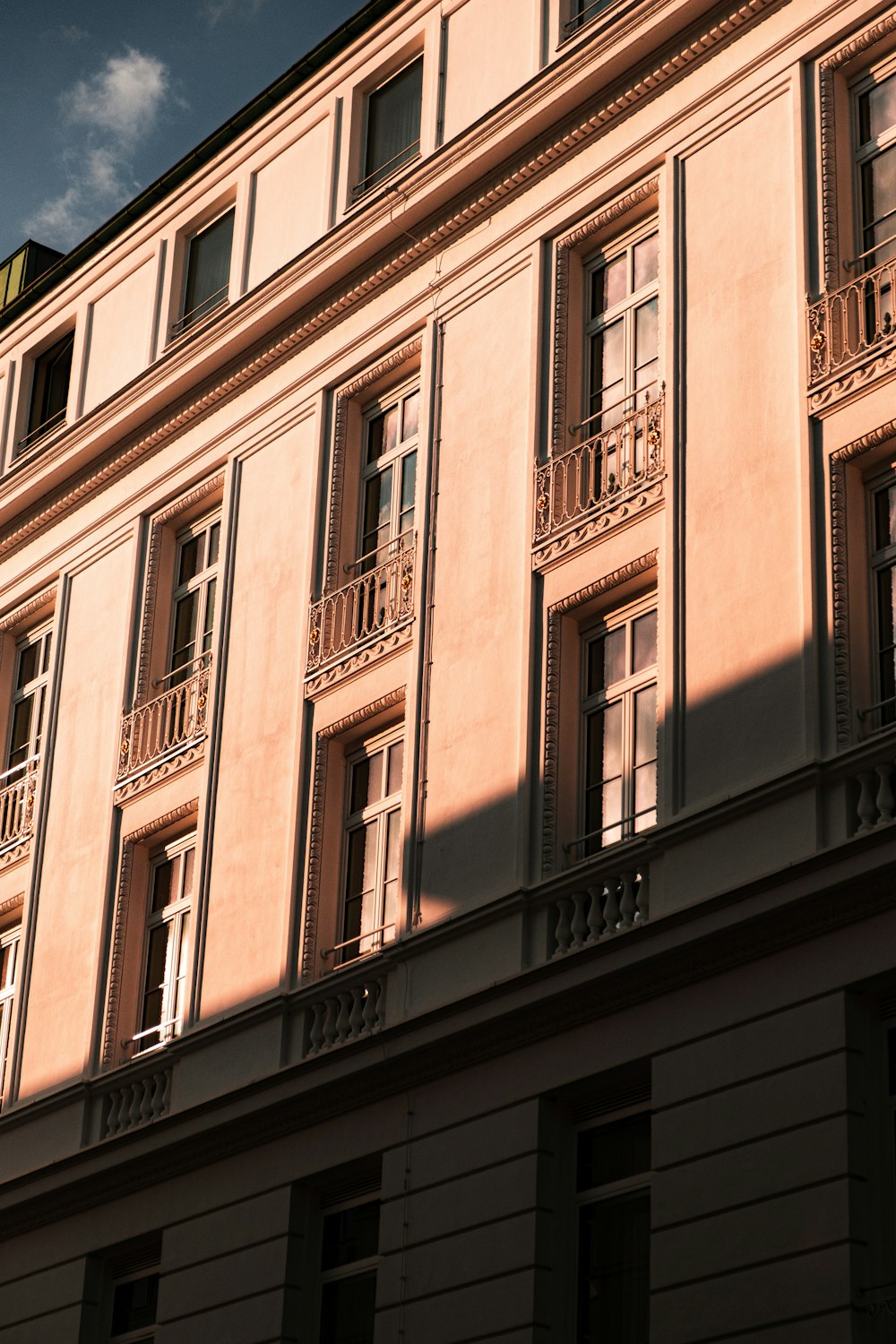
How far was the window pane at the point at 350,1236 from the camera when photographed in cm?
2012

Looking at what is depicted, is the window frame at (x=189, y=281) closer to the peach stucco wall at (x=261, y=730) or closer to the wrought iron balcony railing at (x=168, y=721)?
the peach stucco wall at (x=261, y=730)

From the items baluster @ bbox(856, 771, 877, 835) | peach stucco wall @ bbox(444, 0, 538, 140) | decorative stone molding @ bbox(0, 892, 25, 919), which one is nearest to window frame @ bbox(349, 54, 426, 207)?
peach stucco wall @ bbox(444, 0, 538, 140)

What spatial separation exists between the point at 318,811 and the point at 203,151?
10.1 m

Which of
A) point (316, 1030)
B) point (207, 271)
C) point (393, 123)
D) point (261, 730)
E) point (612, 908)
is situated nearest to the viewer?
point (612, 908)

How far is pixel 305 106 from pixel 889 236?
10.1 m

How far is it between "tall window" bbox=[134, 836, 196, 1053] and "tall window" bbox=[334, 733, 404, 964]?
2.37 meters

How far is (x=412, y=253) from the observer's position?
24156 millimetres

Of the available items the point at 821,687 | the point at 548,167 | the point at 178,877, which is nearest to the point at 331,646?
the point at 178,877

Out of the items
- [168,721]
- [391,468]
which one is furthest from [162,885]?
[391,468]

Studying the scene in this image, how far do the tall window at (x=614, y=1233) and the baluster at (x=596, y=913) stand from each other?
154 cm

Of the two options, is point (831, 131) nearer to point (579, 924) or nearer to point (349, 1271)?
point (579, 924)

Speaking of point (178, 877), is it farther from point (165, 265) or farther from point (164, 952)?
point (165, 265)

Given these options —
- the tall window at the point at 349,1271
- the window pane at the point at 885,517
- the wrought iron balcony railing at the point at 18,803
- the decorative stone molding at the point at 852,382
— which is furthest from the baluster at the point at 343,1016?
the wrought iron balcony railing at the point at 18,803

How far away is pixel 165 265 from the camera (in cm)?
2828
